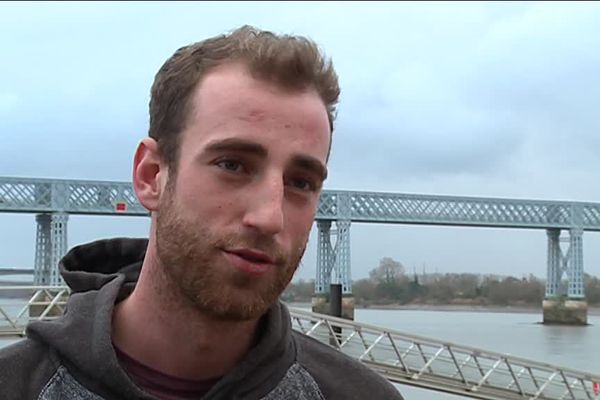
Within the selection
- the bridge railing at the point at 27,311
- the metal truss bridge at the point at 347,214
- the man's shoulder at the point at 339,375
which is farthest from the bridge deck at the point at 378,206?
the man's shoulder at the point at 339,375

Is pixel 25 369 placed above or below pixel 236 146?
below

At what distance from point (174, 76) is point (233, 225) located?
1.07 feet

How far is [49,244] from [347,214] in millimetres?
21995

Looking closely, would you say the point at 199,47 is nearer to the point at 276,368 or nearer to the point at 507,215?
the point at 276,368

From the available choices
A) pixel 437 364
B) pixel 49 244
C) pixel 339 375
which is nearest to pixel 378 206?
pixel 49 244

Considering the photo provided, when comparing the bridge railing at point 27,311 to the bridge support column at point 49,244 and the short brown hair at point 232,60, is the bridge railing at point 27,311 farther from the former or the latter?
the bridge support column at point 49,244

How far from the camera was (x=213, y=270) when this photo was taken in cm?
150

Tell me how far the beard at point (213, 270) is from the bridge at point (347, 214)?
4658 cm

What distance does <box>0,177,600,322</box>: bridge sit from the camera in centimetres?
5650

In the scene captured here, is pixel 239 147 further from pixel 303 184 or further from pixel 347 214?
pixel 347 214

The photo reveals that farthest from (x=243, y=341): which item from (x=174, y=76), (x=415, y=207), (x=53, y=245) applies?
(x=415, y=207)

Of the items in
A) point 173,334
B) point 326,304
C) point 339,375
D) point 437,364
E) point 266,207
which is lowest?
point 326,304

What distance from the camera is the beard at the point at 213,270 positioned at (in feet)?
4.92

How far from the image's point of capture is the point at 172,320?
5.25 ft
